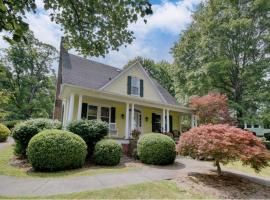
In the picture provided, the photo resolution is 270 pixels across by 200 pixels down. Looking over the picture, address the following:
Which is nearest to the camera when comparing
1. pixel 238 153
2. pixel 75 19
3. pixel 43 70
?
pixel 75 19

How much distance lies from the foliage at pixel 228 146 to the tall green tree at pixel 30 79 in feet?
92.0

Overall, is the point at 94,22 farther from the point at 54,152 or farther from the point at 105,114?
the point at 105,114

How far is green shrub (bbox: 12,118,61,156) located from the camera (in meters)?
9.77

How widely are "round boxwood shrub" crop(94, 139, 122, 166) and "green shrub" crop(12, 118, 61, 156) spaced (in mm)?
2562

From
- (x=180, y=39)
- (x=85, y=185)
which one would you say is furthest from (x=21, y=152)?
(x=180, y=39)

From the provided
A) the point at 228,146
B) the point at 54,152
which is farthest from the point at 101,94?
the point at 228,146

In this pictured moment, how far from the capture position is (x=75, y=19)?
4.73 meters

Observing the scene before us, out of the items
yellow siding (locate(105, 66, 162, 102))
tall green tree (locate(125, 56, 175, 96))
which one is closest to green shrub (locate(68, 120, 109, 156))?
yellow siding (locate(105, 66, 162, 102))

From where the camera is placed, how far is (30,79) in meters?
32.8

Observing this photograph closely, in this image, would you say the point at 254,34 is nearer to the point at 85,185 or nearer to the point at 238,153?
the point at 238,153

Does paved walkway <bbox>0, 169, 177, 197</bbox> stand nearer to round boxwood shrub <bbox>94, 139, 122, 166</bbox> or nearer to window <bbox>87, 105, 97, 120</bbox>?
round boxwood shrub <bbox>94, 139, 122, 166</bbox>

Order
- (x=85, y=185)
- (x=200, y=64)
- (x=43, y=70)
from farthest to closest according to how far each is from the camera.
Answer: (x=43, y=70) < (x=200, y=64) < (x=85, y=185)

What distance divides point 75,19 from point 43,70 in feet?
110

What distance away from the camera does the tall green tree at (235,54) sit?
61.2ft
